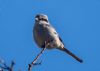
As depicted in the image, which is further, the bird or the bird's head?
the bird's head

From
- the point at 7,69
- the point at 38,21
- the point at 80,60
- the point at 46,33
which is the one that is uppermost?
the point at 38,21

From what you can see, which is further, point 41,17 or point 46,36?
point 41,17

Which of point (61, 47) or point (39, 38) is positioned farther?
point (61, 47)

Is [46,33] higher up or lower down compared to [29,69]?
higher up

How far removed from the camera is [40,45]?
617 cm

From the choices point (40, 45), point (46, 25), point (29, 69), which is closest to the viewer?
point (29, 69)

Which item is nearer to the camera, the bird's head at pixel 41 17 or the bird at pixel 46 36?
the bird at pixel 46 36

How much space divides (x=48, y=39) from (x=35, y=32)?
28 centimetres

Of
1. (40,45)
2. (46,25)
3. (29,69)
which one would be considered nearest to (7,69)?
(29,69)

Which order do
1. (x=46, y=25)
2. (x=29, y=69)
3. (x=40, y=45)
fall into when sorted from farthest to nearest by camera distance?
(x=46, y=25), (x=40, y=45), (x=29, y=69)

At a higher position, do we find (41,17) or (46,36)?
(41,17)

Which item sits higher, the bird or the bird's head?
the bird's head

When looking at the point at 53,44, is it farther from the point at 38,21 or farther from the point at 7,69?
the point at 7,69

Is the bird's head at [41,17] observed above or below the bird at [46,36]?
above
